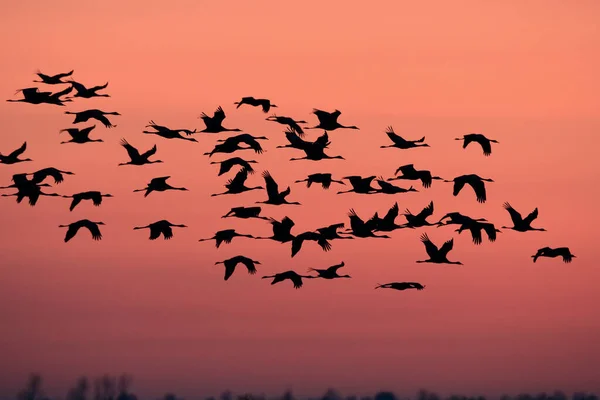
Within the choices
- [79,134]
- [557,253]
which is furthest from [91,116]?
[557,253]

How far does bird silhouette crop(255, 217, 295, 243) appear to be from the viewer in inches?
3310

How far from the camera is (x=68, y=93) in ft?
270

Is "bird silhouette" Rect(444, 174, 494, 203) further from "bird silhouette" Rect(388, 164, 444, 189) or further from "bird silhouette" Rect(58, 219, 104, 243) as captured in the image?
"bird silhouette" Rect(58, 219, 104, 243)

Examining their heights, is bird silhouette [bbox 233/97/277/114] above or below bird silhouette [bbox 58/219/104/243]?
above

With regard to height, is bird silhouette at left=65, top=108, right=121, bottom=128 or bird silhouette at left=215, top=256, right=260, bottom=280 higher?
bird silhouette at left=65, top=108, right=121, bottom=128

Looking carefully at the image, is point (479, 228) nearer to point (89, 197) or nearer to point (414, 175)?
point (414, 175)

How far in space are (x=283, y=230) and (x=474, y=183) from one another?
8731 mm

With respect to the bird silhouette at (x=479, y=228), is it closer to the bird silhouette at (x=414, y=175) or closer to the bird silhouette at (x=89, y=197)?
the bird silhouette at (x=414, y=175)

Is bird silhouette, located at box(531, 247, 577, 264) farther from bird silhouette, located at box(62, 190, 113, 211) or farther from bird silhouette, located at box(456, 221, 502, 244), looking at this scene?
bird silhouette, located at box(62, 190, 113, 211)

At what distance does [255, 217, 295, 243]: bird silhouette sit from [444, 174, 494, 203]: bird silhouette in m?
7.67

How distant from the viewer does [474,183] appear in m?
81.6

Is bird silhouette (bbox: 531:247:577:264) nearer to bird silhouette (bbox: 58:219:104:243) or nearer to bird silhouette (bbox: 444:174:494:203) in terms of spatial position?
bird silhouette (bbox: 444:174:494:203)

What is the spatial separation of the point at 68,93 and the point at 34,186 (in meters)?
4.57

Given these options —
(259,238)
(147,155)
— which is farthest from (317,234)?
(147,155)
